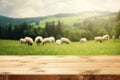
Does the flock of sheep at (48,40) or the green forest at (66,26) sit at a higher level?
the green forest at (66,26)

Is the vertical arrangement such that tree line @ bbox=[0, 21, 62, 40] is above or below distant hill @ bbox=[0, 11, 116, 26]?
below

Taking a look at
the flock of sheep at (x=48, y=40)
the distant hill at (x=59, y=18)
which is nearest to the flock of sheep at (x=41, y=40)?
the flock of sheep at (x=48, y=40)

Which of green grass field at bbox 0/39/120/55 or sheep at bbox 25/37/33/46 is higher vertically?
sheep at bbox 25/37/33/46

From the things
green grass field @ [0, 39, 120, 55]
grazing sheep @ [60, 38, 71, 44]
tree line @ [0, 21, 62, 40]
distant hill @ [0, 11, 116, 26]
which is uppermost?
distant hill @ [0, 11, 116, 26]

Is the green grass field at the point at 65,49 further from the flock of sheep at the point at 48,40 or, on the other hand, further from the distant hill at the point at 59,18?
the distant hill at the point at 59,18

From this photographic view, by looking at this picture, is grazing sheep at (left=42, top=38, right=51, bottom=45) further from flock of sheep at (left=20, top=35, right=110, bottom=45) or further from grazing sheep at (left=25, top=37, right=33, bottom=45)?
grazing sheep at (left=25, top=37, right=33, bottom=45)

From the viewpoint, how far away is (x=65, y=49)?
2.95 m

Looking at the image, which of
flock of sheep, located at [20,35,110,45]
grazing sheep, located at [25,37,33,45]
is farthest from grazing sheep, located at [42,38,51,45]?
grazing sheep, located at [25,37,33,45]

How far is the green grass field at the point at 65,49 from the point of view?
2.91 metres

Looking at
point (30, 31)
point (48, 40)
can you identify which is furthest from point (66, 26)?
point (30, 31)

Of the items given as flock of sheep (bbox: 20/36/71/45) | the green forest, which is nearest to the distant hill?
the green forest

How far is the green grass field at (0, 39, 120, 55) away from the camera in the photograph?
291 cm

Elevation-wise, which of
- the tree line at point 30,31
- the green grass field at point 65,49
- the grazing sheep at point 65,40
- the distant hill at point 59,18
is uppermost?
the distant hill at point 59,18

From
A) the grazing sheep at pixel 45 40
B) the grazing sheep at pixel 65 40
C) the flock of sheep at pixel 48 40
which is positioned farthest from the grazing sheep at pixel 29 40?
the grazing sheep at pixel 65 40
